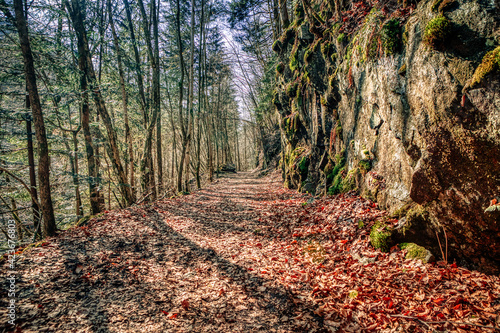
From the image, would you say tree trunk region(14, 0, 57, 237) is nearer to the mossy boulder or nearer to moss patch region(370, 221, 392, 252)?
moss patch region(370, 221, 392, 252)

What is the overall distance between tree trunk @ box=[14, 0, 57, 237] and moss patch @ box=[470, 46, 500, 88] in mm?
8468

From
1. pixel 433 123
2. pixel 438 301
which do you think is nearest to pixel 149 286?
pixel 438 301

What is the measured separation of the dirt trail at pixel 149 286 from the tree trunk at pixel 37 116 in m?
0.75

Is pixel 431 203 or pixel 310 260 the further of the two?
pixel 310 260

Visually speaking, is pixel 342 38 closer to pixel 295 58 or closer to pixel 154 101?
pixel 295 58

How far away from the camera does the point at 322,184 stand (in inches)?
352

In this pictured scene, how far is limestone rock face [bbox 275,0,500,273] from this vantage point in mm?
2959

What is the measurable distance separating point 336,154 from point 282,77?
899 cm

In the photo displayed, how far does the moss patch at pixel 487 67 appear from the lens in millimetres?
2758

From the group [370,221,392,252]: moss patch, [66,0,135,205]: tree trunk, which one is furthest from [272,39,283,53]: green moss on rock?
[370,221,392,252]: moss patch

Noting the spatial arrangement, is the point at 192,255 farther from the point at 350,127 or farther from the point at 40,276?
the point at 350,127

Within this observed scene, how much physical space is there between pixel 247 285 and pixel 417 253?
9.89ft

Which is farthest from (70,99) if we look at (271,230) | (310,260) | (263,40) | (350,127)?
(263,40)

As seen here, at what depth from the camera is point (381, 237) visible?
13.7 ft
